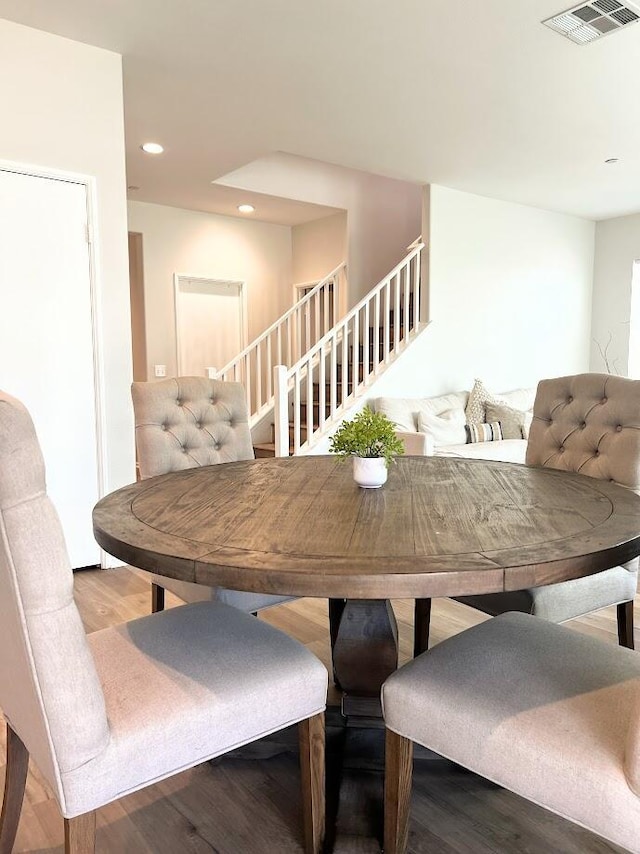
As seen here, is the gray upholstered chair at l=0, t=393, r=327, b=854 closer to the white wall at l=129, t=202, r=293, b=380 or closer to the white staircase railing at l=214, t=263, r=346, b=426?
the white staircase railing at l=214, t=263, r=346, b=426

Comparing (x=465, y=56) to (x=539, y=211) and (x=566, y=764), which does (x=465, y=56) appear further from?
(x=539, y=211)

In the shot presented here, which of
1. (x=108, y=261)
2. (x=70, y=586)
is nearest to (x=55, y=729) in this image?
(x=70, y=586)

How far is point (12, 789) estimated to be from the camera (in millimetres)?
1285

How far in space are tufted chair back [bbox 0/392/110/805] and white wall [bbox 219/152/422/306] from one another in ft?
16.7

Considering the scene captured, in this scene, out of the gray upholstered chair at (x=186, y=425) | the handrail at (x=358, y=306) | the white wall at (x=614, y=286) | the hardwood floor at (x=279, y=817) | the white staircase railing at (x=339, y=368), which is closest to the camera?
the hardwood floor at (x=279, y=817)

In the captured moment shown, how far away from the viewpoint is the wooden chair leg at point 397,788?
1.23 m

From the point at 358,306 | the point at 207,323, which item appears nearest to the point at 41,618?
the point at 358,306

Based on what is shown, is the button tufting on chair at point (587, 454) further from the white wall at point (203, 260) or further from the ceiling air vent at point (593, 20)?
the white wall at point (203, 260)

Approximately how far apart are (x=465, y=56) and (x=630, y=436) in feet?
7.65

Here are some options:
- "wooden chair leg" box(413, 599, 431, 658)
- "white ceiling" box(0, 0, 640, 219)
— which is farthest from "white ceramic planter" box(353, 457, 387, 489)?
"white ceiling" box(0, 0, 640, 219)

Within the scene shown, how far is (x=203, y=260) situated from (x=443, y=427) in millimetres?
3182

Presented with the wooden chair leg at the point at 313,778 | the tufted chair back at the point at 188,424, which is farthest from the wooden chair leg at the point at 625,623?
the tufted chair back at the point at 188,424

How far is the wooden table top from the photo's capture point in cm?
102

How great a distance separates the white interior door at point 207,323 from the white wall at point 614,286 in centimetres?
414
